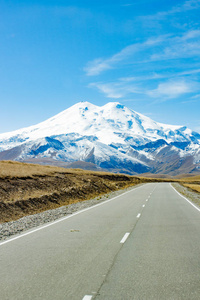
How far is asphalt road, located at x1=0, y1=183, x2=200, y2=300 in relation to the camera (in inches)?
218

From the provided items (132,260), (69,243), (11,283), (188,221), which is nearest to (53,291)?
(11,283)

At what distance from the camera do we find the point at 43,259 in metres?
7.78

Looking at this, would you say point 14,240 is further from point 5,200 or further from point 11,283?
point 5,200

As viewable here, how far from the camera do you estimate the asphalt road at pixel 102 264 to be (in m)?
5.54

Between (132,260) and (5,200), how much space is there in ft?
46.4

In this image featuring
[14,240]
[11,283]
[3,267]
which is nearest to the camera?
[11,283]

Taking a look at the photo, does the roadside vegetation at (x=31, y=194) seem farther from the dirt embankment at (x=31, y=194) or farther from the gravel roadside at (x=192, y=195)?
the gravel roadside at (x=192, y=195)

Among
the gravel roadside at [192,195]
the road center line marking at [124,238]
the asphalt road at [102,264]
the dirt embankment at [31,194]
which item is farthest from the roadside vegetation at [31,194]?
the gravel roadside at [192,195]

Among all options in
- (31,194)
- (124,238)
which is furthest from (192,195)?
(124,238)

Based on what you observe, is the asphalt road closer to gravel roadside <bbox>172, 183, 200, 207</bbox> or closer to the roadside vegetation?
the roadside vegetation

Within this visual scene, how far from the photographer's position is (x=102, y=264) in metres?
7.31

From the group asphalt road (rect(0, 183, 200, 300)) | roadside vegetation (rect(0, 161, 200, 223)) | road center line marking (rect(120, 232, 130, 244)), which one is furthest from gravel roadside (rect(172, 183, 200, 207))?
asphalt road (rect(0, 183, 200, 300))

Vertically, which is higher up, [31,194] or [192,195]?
[31,194]

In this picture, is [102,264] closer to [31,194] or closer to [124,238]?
[124,238]
